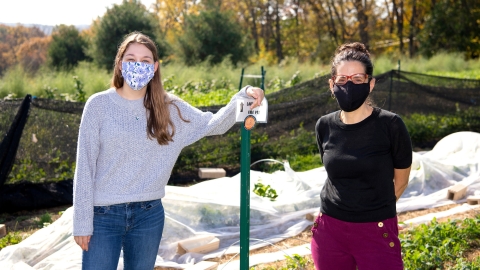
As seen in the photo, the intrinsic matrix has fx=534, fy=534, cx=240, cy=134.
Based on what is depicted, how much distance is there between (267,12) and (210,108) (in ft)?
111

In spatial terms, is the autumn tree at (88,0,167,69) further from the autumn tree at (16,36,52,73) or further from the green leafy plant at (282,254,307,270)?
the green leafy plant at (282,254,307,270)

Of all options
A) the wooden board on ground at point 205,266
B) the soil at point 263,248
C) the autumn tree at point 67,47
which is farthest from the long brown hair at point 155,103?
the autumn tree at point 67,47

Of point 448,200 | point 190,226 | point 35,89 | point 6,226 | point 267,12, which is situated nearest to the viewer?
point 190,226

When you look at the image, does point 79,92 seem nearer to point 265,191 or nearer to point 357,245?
point 265,191

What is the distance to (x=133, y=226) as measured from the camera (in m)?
2.47

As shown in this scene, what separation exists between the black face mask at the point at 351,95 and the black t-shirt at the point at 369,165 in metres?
0.09

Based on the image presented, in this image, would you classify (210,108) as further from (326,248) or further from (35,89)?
(35,89)

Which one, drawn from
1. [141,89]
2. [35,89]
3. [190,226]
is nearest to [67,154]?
[190,226]

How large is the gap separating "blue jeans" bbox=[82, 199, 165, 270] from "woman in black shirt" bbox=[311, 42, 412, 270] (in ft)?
2.61

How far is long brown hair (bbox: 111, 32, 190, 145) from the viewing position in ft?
8.10

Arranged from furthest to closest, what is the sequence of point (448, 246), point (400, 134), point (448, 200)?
point (448, 200)
point (448, 246)
point (400, 134)

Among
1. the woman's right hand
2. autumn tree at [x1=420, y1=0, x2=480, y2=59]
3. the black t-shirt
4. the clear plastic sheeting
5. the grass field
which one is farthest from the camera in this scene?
autumn tree at [x1=420, y1=0, x2=480, y2=59]

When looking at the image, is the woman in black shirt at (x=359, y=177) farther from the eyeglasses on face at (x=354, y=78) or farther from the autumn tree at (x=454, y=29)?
the autumn tree at (x=454, y=29)

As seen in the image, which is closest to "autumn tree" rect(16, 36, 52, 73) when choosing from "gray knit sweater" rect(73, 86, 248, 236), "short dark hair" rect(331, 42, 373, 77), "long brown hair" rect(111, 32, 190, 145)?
"long brown hair" rect(111, 32, 190, 145)
